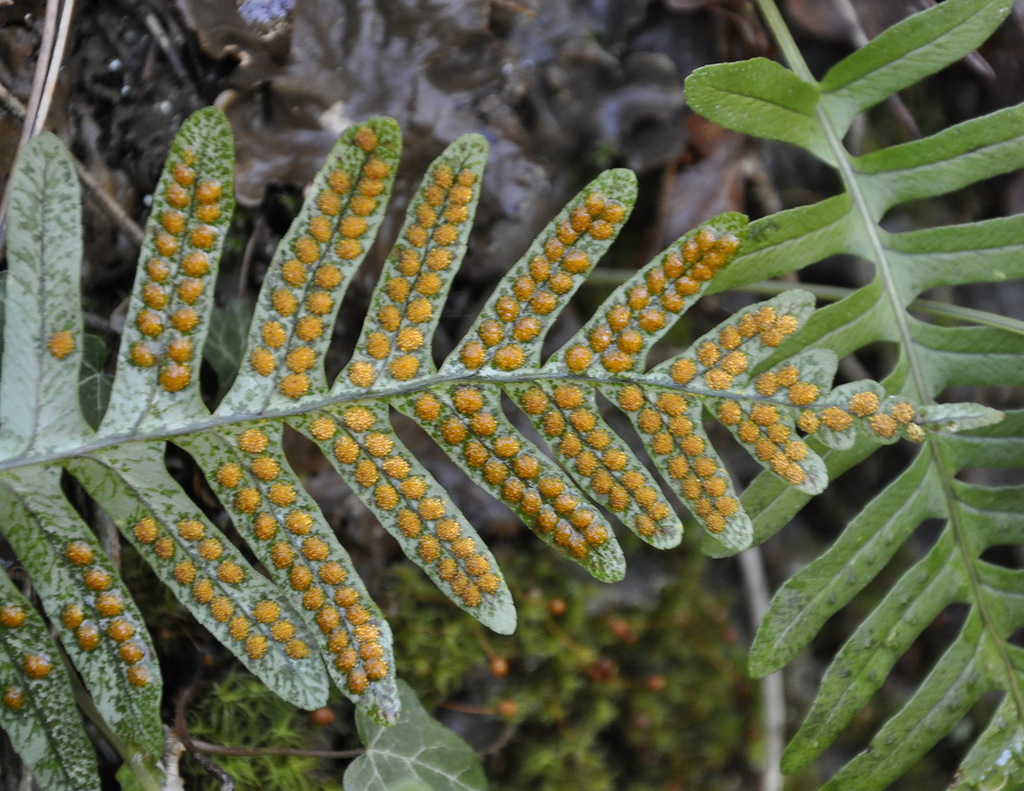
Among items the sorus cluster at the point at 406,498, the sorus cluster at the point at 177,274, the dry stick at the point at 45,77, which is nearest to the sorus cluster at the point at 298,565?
the sorus cluster at the point at 406,498

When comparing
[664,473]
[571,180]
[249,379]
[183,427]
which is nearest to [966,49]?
[571,180]

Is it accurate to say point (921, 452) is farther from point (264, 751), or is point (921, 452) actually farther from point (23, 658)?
point (23, 658)

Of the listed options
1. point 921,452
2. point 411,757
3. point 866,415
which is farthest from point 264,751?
point 921,452

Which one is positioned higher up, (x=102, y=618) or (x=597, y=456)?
(x=102, y=618)

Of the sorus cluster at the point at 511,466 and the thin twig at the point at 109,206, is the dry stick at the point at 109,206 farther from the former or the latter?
the sorus cluster at the point at 511,466

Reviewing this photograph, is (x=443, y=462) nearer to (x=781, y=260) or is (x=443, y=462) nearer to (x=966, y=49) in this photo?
(x=781, y=260)
